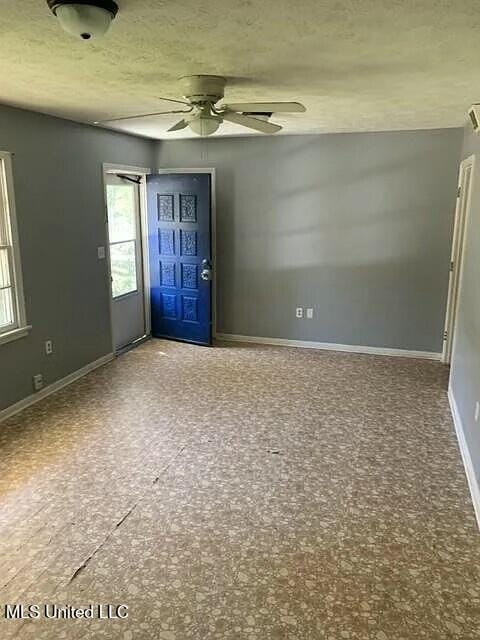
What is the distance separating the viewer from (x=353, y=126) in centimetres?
482

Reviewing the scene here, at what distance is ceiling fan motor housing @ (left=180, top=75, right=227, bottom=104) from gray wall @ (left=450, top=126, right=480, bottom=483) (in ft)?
6.83

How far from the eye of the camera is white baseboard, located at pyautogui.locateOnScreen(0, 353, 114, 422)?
3.92 metres

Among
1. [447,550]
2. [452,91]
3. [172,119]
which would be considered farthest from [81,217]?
[447,550]

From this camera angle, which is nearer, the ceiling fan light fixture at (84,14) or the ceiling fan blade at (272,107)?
the ceiling fan light fixture at (84,14)

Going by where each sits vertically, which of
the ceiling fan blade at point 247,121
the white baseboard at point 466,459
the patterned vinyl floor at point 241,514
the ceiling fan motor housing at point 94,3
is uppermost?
the ceiling fan motor housing at point 94,3

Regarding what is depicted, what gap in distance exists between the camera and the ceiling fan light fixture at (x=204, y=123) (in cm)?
297

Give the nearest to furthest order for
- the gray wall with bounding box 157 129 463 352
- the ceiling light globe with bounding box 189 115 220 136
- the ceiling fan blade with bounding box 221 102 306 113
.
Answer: the ceiling fan blade with bounding box 221 102 306 113
the ceiling light globe with bounding box 189 115 220 136
the gray wall with bounding box 157 129 463 352

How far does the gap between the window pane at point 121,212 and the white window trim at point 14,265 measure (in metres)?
1.59

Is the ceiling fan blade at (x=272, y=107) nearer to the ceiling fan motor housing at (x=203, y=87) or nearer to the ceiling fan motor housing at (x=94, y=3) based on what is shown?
the ceiling fan motor housing at (x=203, y=87)

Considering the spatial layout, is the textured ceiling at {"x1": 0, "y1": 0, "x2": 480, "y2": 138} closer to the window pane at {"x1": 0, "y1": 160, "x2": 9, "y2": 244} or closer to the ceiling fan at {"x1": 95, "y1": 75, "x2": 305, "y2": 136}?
the ceiling fan at {"x1": 95, "y1": 75, "x2": 305, "y2": 136}

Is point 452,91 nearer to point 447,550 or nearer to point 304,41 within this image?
point 304,41

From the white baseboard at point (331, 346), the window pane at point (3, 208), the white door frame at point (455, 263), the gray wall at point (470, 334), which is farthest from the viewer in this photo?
the white baseboard at point (331, 346)

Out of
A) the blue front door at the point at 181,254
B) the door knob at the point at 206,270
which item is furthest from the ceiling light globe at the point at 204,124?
the door knob at the point at 206,270

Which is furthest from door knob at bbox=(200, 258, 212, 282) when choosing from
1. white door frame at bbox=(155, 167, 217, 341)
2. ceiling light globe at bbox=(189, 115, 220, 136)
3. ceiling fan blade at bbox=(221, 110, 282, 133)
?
ceiling light globe at bbox=(189, 115, 220, 136)
